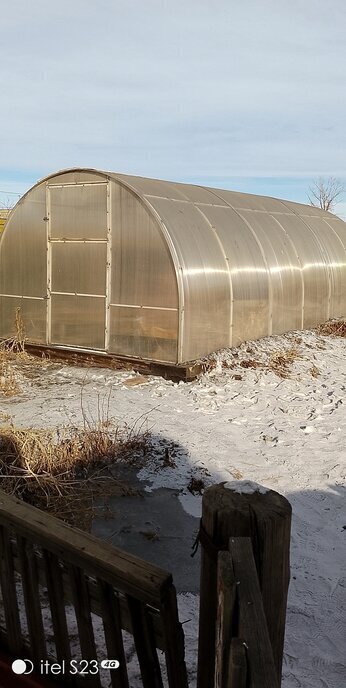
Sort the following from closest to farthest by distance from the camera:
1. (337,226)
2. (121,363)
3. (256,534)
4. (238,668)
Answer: (238,668) → (256,534) → (121,363) → (337,226)

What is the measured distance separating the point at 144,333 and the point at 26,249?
10.9 ft

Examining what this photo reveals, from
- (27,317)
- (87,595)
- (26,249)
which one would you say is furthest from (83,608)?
(26,249)

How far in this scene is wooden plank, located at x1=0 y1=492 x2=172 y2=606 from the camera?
6.33 feet

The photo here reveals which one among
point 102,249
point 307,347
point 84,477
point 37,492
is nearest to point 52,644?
point 37,492

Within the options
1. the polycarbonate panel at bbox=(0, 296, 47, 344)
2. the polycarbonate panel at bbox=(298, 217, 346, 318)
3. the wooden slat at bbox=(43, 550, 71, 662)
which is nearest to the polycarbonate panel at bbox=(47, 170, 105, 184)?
the polycarbonate panel at bbox=(0, 296, 47, 344)

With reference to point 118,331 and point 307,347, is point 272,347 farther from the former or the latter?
point 118,331

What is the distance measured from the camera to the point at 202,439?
6.73 metres

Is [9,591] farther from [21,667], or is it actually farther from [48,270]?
[48,270]

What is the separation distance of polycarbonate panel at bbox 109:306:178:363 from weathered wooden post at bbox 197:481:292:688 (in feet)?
24.2

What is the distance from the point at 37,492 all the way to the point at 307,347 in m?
7.58

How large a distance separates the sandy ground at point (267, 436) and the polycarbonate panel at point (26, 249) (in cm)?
190

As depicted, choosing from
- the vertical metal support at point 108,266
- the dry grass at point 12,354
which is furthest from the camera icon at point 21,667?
the vertical metal support at point 108,266

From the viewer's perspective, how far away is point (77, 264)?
1055cm

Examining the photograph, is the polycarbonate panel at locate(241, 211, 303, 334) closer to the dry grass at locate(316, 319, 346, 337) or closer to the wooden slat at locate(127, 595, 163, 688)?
the dry grass at locate(316, 319, 346, 337)
